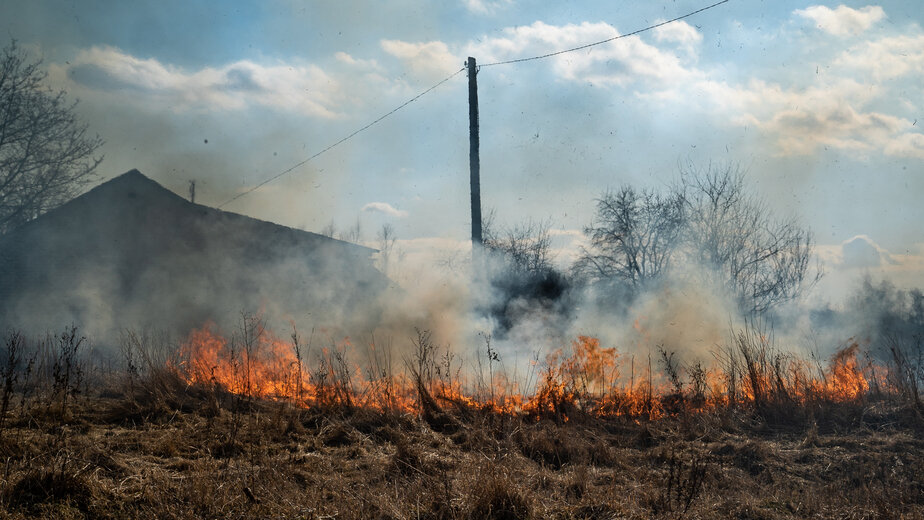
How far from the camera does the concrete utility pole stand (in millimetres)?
14164

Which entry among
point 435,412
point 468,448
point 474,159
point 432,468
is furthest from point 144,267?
point 432,468

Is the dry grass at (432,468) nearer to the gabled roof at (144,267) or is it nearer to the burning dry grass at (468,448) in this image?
the burning dry grass at (468,448)

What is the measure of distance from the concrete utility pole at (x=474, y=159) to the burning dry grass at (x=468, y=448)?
12.9 feet

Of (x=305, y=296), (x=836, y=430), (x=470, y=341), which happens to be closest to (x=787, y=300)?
(x=470, y=341)

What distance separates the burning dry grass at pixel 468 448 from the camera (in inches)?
200

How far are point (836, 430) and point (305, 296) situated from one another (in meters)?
15.2

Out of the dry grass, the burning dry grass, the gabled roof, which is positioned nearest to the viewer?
the dry grass

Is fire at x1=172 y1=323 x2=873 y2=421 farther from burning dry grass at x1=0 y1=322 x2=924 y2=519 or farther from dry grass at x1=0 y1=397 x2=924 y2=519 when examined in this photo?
dry grass at x1=0 y1=397 x2=924 y2=519

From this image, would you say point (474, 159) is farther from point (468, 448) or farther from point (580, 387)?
point (468, 448)

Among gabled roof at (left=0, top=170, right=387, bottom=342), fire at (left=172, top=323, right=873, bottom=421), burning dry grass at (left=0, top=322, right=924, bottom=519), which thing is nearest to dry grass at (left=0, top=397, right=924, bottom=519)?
burning dry grass at (left=0, top=322, right=924, bottom=519)

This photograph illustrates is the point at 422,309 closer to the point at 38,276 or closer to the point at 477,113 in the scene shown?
the point at 477,113

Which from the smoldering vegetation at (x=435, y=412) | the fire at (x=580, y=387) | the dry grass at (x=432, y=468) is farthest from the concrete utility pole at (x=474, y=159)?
the dry grass at (x=432, y=468)

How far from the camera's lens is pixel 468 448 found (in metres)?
7.70

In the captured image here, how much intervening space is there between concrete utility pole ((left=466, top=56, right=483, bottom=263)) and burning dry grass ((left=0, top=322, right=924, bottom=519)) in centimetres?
395
